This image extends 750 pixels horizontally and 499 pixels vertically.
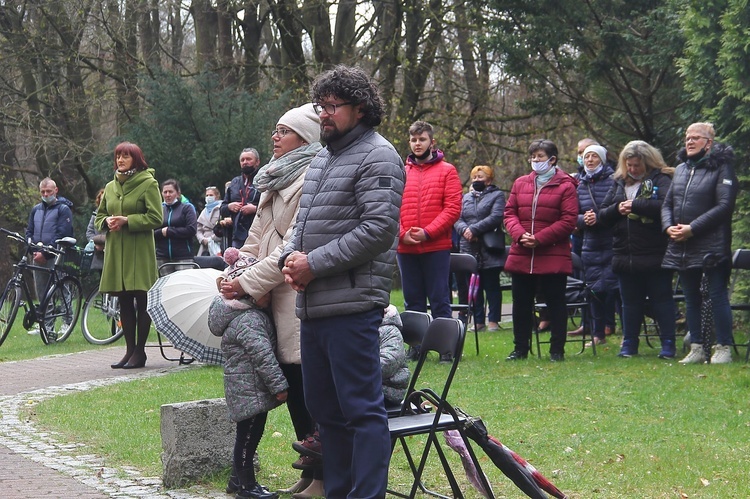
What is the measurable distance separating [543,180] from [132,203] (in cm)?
393

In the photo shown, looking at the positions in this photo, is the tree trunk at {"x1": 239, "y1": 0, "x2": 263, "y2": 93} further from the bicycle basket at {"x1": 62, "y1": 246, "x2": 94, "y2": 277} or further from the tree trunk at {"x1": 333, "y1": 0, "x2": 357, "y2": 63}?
the bicycle basket at {"x1": 62, "y1": 246, "x2": 94, "y2": 277}

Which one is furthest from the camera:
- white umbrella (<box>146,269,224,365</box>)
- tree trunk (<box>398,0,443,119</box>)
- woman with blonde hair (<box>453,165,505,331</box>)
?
tree trunk (<box>398,0,443,119</box>)

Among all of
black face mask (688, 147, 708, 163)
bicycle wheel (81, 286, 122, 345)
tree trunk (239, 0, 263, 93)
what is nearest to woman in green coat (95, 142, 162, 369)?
bicycle wheel (81, 286, 122, 345)

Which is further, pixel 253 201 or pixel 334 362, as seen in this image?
pixel 253 201

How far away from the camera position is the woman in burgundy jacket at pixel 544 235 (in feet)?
34.6

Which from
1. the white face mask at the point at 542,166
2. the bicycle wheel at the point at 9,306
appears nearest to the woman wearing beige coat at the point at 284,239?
→ the white face mask at the point at 542,166

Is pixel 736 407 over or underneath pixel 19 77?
underneath

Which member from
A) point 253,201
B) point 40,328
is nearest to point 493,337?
point 253,201

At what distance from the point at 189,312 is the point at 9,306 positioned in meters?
7.63

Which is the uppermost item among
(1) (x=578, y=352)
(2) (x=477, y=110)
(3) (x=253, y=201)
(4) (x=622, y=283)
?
(2) (x=477, y=110)

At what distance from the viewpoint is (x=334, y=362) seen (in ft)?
16.1

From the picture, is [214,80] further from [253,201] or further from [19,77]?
[253,201]

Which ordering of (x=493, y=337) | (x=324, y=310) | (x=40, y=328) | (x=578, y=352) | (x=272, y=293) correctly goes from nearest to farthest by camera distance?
(x=324, y=310)
(x=272, y=293)
(x=578, y=352)
(x=493, y=337)
(x=40, y=328)

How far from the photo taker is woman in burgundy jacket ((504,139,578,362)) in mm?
10531
